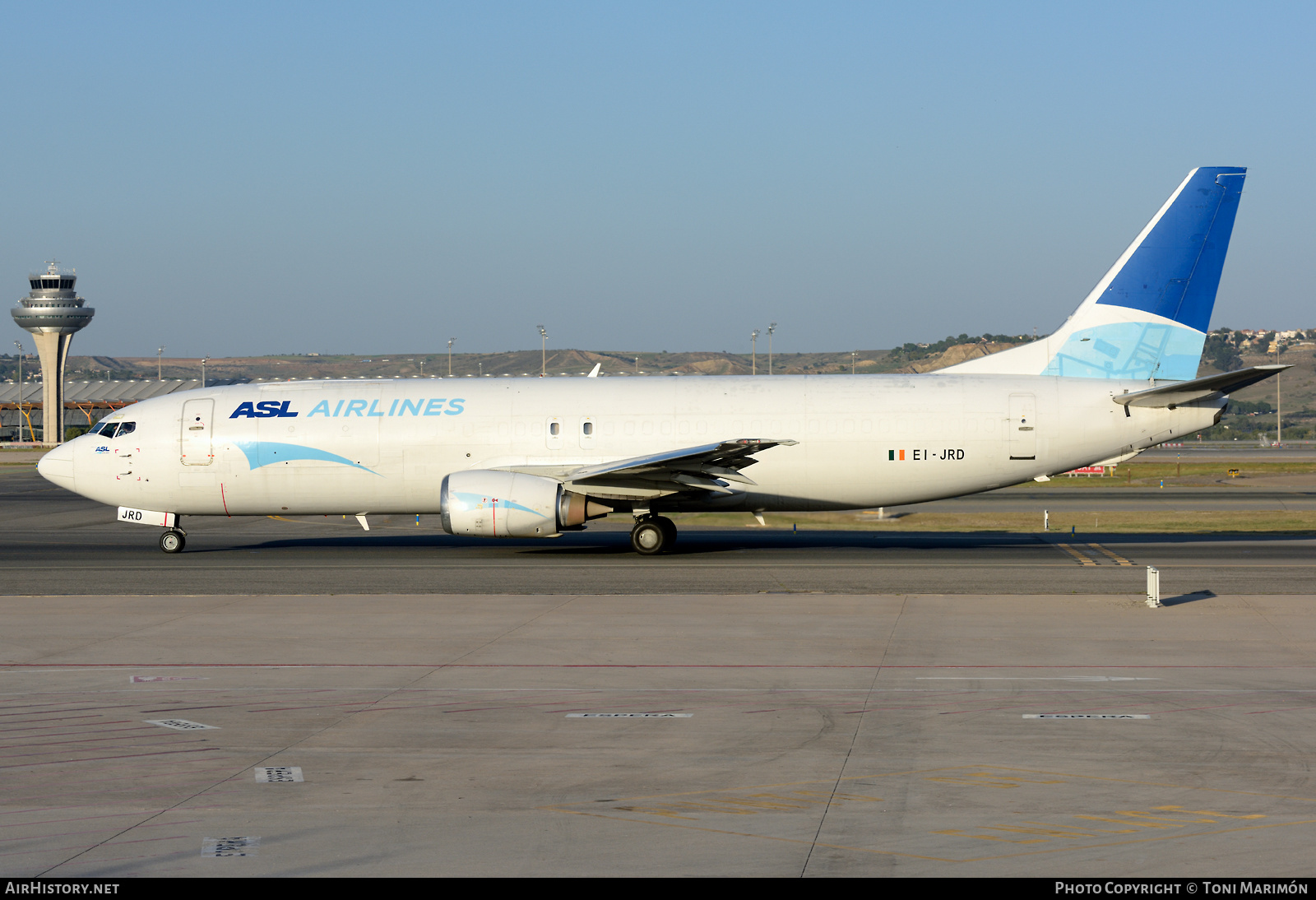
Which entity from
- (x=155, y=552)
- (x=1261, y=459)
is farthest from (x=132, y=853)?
(x=1261, y=459)

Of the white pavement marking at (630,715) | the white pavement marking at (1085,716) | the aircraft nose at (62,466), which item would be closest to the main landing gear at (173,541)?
the aircraft nose at (62,466)

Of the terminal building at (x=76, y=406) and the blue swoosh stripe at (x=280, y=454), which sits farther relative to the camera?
the terminal building at (x=76, y=406)

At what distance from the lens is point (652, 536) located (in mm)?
28078

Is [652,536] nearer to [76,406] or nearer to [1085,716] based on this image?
[1085,716]

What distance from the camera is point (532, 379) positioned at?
96.5 feet

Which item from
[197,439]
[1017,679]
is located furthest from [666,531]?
[1017,679]

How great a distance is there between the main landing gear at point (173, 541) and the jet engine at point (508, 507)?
8.00 metres

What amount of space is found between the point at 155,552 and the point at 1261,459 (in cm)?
6920

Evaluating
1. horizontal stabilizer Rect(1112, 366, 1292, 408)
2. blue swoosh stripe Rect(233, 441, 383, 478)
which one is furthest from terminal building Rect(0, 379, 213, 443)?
horizontal stabilizer Rect(1112, 366, 1292, 408)

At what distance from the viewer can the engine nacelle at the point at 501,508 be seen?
2627 centimetres

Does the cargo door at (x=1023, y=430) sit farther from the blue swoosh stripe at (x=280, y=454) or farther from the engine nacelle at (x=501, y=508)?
the blue swoosh stripe at (x=280, y=454)

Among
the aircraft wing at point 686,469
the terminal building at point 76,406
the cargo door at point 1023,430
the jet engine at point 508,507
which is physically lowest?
the terminal building at point 76,406

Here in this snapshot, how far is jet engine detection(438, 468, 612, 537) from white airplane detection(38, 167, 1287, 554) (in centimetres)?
4

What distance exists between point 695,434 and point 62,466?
53.8 ft
